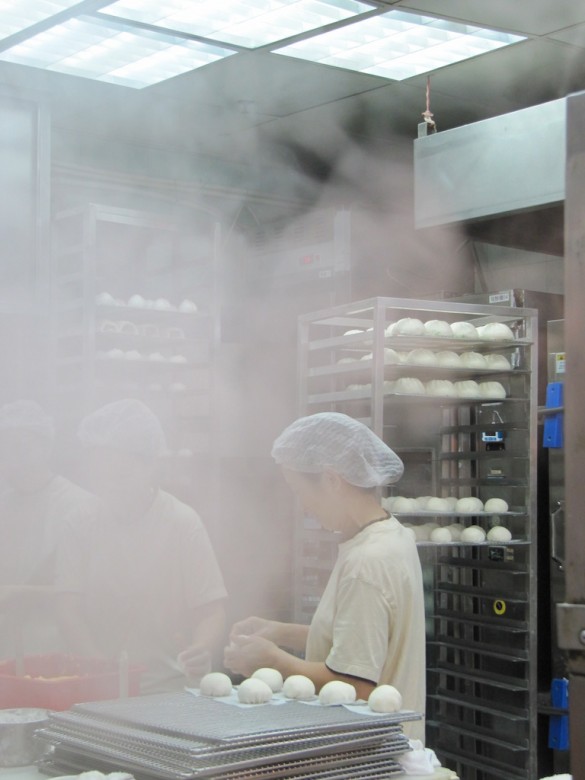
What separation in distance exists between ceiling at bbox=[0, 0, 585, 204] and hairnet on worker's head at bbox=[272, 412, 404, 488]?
4.39 feet

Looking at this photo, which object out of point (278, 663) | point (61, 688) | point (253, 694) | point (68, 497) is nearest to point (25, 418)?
point (68, 497)

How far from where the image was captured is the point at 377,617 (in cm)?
155

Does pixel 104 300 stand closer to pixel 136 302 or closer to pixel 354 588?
pixel 136 302

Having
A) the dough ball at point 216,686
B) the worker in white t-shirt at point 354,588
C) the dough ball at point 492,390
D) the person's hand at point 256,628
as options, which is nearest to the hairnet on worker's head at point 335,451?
the worker in white t-shirt at point 354,588

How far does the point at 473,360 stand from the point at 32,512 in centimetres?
153

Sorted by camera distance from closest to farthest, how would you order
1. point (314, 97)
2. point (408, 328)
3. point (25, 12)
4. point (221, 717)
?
1. point (221, 717)
2. point (25, 12)
3. point (408, 328)
4. point (314, 97)

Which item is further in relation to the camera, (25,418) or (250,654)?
(25,418)

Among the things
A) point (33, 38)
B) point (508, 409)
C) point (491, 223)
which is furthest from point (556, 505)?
point (33, 38)

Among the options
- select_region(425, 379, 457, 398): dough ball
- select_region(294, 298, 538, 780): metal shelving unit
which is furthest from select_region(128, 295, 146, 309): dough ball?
select_region(425, 379, 457, 398): dough ball

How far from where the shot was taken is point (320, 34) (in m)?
2.77

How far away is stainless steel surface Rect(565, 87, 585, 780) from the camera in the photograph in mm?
595

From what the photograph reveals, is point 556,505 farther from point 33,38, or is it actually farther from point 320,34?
point 33,38

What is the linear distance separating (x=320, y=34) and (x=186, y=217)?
108cm

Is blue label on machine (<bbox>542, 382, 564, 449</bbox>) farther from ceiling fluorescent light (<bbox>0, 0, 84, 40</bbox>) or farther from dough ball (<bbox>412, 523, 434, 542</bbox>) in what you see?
ceiling fluorescent light (<bbox>0, 0, 84, 40</bbox>)
